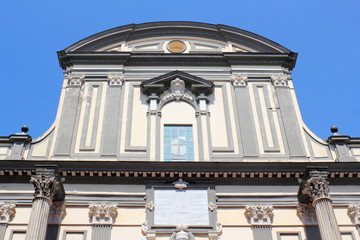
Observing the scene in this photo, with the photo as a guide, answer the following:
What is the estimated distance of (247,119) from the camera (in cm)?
2055

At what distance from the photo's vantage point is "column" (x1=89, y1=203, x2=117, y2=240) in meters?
16.6

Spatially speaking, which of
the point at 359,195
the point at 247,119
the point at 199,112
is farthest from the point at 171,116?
the point at 359,195

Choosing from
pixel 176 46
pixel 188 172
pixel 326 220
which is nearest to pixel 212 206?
pixel 188 172

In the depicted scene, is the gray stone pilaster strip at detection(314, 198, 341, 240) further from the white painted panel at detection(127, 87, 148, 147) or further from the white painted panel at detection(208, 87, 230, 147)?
the white painted panel at detection(127, 87, 148, 147)

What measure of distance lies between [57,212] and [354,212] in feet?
33.4

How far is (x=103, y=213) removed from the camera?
17.1 meters

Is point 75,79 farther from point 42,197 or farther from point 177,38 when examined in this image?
point 42,197

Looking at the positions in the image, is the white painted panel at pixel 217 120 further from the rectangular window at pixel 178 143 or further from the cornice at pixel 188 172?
the cornice at pixel 188 172

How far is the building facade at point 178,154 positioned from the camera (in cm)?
1686

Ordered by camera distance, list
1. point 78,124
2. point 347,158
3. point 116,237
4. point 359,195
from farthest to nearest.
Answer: point 78,124, point 347,158, point 359,195, point 116,237

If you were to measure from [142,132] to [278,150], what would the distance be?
538cm

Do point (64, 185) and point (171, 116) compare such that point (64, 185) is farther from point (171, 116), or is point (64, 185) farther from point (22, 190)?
point (171, 116)

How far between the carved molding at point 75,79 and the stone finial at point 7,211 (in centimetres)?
645

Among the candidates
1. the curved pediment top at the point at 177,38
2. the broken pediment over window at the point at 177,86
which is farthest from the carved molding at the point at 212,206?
the curved pediment top at the point at 177,38
